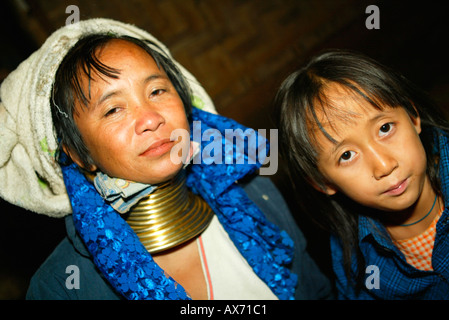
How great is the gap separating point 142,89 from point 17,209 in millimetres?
1460

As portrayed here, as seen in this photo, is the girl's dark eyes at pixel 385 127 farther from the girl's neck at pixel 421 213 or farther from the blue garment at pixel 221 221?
the blue garment at pixel 221 221

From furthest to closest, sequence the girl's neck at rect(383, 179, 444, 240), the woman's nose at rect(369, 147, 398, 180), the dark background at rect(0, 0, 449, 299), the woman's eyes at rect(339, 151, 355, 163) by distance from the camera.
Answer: the dark background at rect(0, 0, 449, 299), the girl's neck at rect(383, 179, 444, 240), the woman's eyes at rect(339, 151, 355, 163), the woman's nose at rect(369, 147, 398, 180)

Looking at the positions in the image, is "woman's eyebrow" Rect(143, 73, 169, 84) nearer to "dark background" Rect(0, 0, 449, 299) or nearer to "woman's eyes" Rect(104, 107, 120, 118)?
"woman's eyes" Rect(104, 107, 120, 118)

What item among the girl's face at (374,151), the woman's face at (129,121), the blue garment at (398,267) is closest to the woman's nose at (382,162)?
the girl's face at (374,151)

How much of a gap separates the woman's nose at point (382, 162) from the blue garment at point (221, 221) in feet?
2.18

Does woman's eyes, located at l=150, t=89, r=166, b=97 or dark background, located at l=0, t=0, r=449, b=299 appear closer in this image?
woman's eyes, located at l=150, t=89, r=166, b=97

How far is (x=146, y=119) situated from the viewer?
1.31 m

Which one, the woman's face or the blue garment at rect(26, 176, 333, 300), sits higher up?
the woman's face

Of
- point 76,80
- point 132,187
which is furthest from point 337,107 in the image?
point 76,80

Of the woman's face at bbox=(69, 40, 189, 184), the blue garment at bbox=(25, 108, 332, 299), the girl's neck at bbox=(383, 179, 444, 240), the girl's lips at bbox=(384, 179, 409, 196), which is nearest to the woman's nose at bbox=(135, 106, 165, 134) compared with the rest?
the woman's face at bbox=(69, 40, 189, 184)

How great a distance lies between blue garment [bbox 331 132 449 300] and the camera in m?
1.36

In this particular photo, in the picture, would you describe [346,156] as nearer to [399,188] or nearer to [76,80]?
[399,188]

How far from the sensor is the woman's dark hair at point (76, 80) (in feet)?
4.45

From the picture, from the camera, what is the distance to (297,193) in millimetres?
1919
